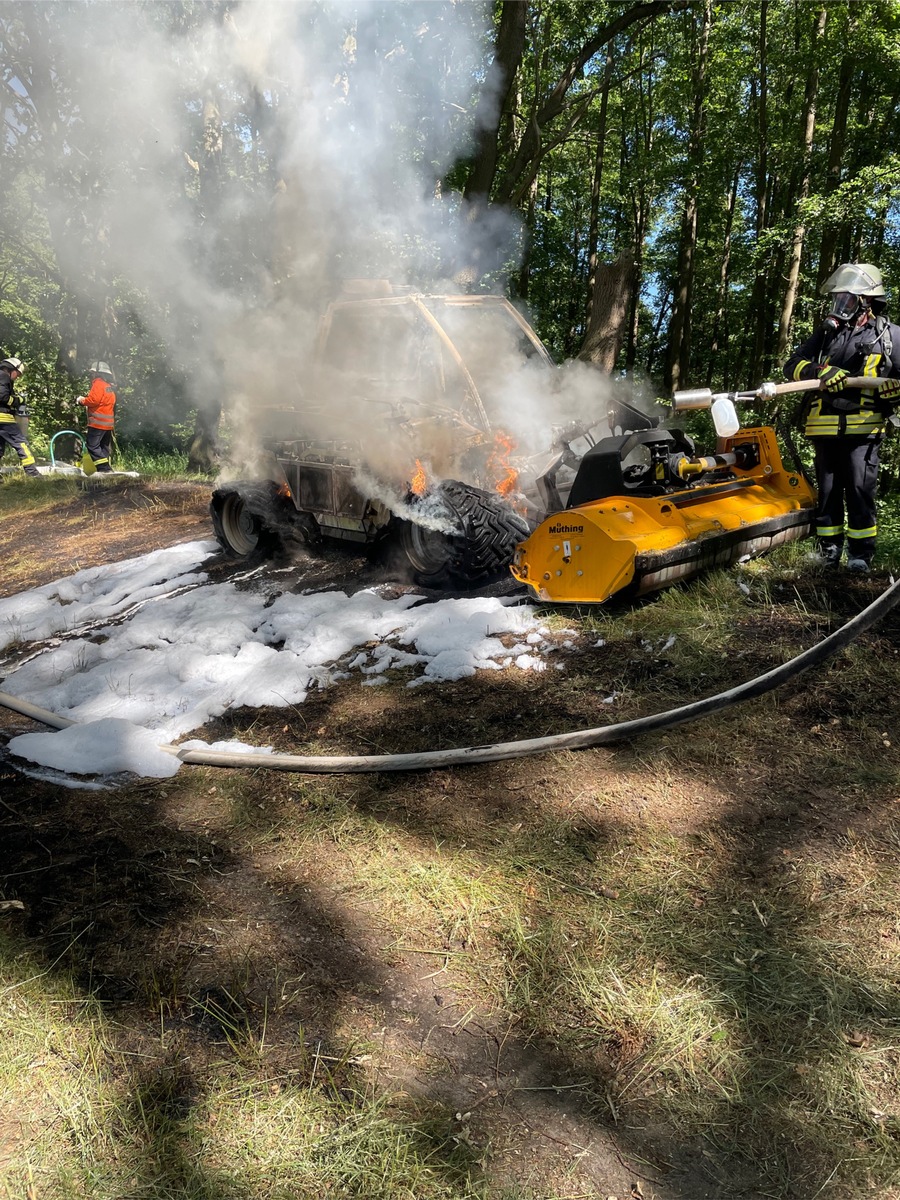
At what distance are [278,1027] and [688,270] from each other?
19.3m

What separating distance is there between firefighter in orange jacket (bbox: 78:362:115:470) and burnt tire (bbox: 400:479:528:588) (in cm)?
897

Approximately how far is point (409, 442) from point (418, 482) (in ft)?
1.03

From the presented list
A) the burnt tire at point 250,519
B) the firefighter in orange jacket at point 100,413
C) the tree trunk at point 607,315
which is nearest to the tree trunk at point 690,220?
the tree trunk at point 607,315

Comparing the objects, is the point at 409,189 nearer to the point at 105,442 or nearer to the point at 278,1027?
the point at 105,442

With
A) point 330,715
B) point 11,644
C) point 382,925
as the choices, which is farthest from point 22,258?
point 382,925

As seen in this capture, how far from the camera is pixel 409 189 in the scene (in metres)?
8.42

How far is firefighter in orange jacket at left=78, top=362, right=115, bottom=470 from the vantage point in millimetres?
12469

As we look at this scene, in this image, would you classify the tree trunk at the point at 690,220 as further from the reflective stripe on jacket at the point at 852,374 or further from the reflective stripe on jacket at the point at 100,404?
the reflective stripe on jacket at the point at 852,374

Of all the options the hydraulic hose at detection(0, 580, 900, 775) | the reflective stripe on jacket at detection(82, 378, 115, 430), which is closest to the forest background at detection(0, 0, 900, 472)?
the reflective stripe on jacket at detection(82, 378, 115, 430)

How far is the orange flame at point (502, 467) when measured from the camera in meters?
5.80

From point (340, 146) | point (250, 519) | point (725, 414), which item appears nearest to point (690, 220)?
point (340, 146)

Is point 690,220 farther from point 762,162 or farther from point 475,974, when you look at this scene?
point 475,974

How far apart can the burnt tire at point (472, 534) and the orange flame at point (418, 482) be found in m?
0.09

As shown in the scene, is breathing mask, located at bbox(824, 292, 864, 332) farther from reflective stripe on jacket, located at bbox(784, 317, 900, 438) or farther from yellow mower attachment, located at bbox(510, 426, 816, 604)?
yellow mower attachment, located at bbox(510, 426, 816, 604)
